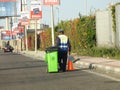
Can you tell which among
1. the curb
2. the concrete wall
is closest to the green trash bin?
the curb

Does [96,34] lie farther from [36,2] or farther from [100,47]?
[36,2]

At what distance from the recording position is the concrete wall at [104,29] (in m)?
30.5

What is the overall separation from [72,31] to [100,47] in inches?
322

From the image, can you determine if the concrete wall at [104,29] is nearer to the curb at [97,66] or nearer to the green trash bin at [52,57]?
the curb at [97,66]

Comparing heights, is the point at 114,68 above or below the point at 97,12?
below

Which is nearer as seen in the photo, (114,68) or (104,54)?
(114,68)

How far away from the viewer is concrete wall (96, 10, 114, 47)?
3055cm

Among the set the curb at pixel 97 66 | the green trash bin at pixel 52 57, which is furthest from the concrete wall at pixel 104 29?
the green trash bin at pixel 52 57

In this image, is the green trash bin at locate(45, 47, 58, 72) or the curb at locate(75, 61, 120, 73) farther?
the green trash bin at locate(45, 47, 58, 72)

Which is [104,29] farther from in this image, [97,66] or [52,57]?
[52,57]

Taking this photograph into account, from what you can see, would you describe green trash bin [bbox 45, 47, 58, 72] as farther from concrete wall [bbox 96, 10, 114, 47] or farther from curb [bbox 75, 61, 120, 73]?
concrete wall [bbox 96, 10, 114, 47]

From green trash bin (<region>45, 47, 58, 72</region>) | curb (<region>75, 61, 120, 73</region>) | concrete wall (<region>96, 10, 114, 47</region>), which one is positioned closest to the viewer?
curb (<region>75, 61, 120, 73</region>)

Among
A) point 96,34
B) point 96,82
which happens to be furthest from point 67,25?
point 96,82

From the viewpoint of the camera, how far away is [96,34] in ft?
110
